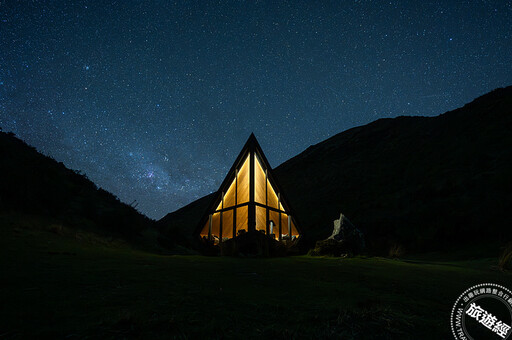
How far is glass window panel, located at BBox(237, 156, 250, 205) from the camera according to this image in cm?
1672

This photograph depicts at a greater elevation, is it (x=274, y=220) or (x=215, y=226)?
(x=274, y=220)

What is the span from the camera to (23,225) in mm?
9508

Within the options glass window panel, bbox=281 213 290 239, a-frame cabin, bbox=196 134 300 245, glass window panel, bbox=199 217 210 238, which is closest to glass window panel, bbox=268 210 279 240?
a-frame cabin, bbox=196 134 300 245

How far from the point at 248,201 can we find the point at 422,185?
2268 centimetres

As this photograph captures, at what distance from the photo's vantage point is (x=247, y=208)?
57.4 ft

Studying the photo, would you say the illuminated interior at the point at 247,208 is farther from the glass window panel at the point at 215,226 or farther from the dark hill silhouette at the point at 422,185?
the dark hill silhouette at the point at 422,185

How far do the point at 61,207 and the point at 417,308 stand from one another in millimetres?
15336

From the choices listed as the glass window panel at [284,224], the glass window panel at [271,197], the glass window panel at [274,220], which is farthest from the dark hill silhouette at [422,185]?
the glass window panel at [271,197]

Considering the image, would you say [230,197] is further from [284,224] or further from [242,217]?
[284,224]

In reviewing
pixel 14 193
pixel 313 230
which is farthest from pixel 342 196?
pixel 14 193

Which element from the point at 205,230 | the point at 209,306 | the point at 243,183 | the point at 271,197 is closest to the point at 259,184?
the point at 243,183

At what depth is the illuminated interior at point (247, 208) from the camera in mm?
16094

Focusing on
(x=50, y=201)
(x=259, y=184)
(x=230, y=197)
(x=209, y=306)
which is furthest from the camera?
(x=230, y=197)

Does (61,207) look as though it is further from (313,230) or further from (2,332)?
(313,230)
